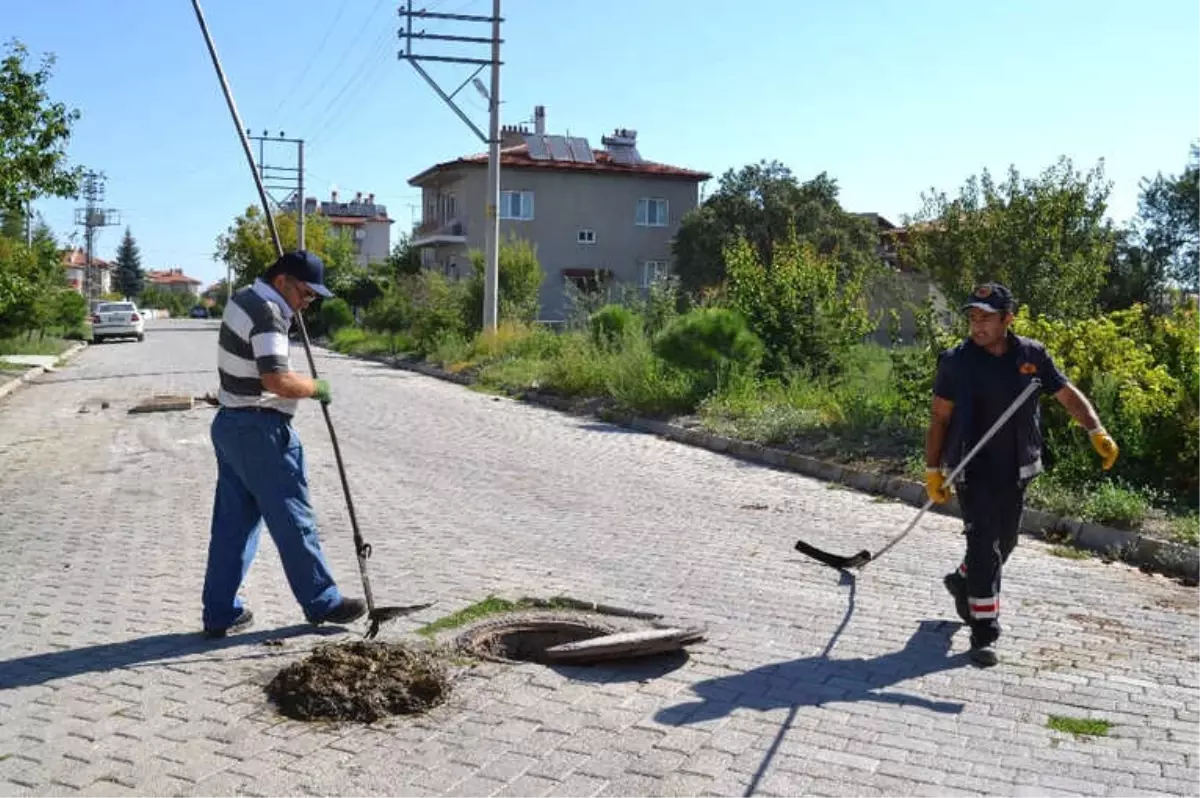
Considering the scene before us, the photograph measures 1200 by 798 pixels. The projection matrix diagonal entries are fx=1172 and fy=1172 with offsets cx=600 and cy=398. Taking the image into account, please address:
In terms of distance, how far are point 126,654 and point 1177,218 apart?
160 feet

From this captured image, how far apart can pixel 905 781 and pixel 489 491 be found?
6.88 metres

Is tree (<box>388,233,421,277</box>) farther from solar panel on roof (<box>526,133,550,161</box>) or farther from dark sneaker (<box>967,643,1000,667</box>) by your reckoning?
dark sneaker (<box>967,643,1000,667</box>)

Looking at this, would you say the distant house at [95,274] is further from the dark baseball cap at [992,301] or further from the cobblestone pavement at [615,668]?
the dark baseball cap at [992,301]

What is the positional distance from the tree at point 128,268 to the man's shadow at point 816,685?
13254 centimetres

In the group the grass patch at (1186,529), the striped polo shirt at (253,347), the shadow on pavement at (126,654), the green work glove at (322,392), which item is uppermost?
the striped polo shirt at (253,347)

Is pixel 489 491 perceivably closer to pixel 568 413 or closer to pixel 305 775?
pixel 305 775

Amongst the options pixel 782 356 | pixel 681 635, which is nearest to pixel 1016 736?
pixel 681 635

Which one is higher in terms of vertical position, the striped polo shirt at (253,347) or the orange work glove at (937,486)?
the striped polo shirt at (253,347)

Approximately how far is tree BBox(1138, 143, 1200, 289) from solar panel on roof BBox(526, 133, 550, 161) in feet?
82.4

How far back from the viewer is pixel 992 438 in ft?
19.5

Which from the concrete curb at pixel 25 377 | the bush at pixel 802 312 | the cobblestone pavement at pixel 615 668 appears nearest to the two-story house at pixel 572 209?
the concrete curb at pixel 25 377

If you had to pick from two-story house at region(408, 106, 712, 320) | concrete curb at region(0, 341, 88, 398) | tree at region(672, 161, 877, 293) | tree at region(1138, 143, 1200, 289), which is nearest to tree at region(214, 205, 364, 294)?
two-story house at region(408, 106, 712, 320)

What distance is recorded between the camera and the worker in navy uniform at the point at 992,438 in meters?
5.89

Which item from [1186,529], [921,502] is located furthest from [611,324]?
[1186,529]
